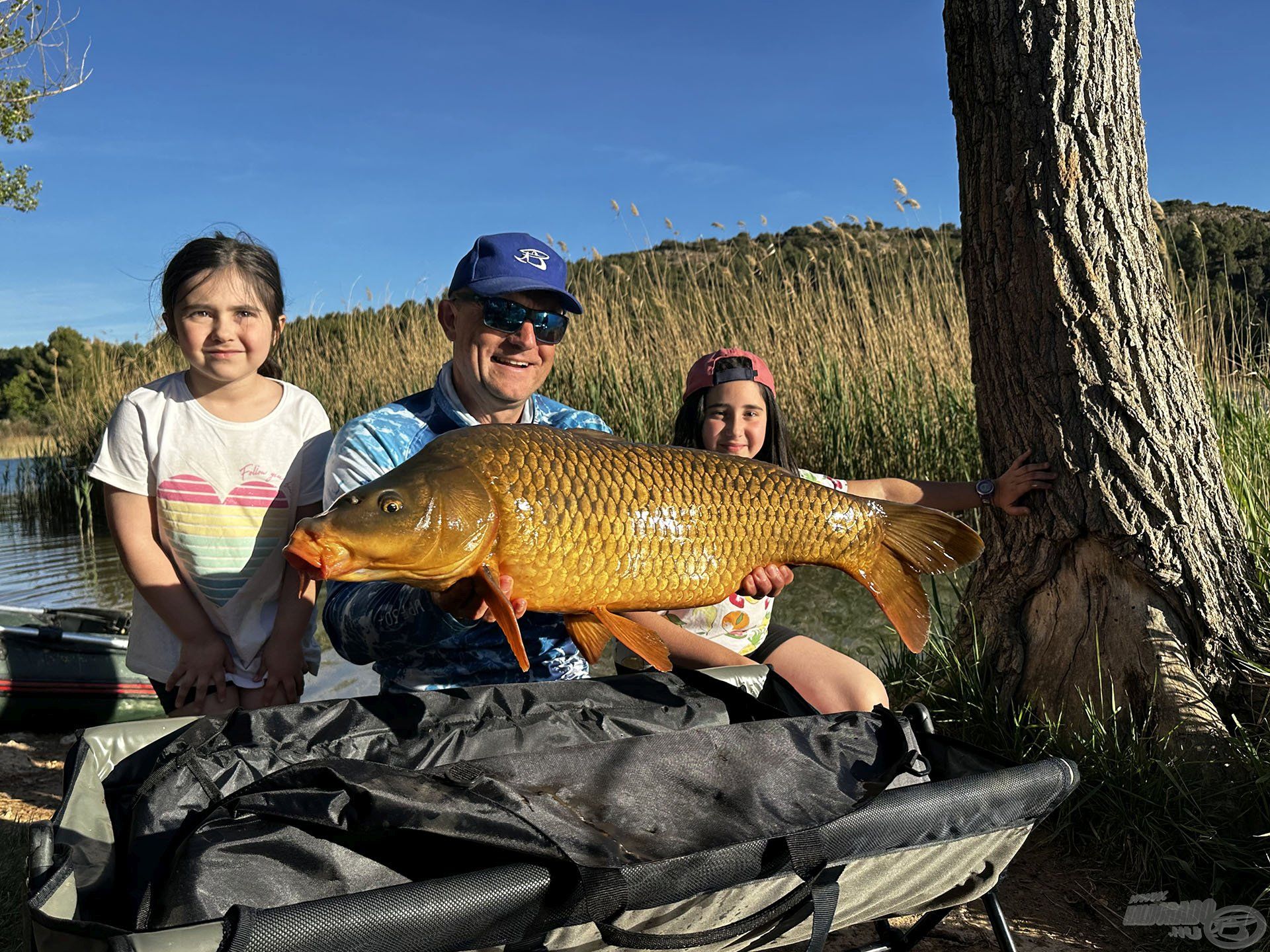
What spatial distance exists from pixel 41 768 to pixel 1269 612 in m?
3.80

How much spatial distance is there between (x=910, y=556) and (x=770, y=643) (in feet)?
3.14

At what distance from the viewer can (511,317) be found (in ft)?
6.77

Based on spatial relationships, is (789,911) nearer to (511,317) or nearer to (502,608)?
(502,608)

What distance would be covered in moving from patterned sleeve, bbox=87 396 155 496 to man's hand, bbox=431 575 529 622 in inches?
37.3

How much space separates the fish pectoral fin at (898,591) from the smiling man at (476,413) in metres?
0.70

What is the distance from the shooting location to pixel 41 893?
108 cm

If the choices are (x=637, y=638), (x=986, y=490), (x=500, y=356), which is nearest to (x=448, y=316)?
(x=500, y=356)

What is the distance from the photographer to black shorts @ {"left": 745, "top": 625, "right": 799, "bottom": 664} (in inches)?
103

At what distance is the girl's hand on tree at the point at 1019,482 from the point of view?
2.40 metres

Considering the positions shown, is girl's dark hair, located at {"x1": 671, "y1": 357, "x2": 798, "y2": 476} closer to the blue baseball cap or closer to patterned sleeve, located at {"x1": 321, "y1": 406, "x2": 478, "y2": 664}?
the blue baseball cap

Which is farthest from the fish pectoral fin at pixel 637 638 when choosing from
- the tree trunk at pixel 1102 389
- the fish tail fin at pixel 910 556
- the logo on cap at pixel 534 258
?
the tree trunk at pixel 1102 389

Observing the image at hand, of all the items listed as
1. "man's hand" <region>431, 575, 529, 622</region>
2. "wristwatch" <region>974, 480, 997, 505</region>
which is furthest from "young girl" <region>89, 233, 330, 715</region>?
"wristwatch" <region>974, 480, 997, 505</region>

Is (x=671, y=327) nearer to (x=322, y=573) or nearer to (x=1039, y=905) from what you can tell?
(x=1039, y=905)

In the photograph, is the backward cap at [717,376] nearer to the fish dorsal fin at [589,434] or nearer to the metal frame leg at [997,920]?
the fish dorsal fin at [589,434]
